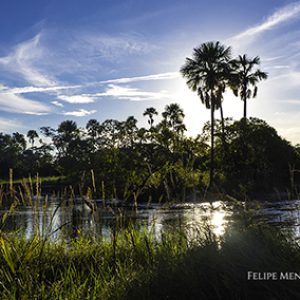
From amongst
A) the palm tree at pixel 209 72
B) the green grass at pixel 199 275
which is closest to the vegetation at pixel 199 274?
the green grass at pixel 199 275

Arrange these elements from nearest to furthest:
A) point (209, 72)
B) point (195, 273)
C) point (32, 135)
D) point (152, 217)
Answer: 1. point (195, 273)
2. point (152, 217)
3. point (209, 72)
4. point (32, 135)

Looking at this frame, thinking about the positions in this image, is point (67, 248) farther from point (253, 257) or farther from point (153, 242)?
point (253, 257)

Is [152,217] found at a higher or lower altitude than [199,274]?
higher

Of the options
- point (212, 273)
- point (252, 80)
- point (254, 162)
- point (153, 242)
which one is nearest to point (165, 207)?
point (153, 242)

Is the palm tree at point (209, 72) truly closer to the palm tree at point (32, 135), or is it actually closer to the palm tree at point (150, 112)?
the palm tree at point (150, 112)

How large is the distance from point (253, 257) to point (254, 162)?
3110cm

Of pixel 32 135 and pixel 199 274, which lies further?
pixel 32 135

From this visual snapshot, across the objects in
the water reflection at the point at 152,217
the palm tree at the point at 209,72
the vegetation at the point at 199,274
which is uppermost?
the palm tree at the point at 209,72

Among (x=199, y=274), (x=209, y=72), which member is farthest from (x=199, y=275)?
(x=209, y=72)

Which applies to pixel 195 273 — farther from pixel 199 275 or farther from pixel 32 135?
pixel 32 135

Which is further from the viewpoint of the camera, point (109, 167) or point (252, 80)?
point (252, 80)

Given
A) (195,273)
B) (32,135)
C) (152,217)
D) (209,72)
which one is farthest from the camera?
(32,135)

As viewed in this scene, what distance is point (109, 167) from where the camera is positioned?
55.4 ft

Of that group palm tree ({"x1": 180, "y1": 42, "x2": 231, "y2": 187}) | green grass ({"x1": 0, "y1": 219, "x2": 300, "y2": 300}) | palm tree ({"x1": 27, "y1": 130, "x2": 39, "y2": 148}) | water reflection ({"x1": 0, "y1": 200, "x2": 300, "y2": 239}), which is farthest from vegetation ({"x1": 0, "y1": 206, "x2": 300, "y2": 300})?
palm tree ({"x1": 27, "y1": 130, "x2": 39, "y2": 148})
